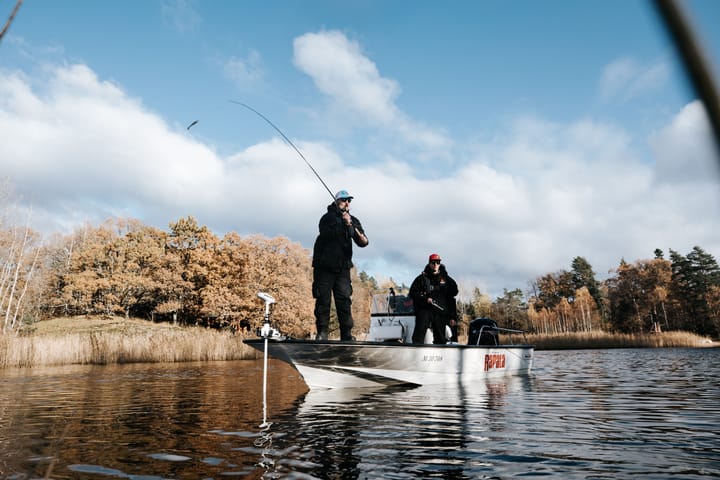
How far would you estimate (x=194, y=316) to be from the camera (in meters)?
50.5

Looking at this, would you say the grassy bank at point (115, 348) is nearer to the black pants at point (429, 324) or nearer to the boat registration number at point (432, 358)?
the black pants at point (429, 324)

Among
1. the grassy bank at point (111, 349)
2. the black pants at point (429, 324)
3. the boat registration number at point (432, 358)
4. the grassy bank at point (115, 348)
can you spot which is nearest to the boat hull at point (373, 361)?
the boat registration number at point (432, 358)

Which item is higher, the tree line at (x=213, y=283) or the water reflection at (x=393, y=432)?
the tree line at (x=213, y=283)

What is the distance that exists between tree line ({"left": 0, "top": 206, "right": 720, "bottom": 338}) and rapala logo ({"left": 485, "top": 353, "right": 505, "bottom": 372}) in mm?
30606

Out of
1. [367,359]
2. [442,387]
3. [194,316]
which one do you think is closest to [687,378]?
[442,387]

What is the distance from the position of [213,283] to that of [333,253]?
37.9 m

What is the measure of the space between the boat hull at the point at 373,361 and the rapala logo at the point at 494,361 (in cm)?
41

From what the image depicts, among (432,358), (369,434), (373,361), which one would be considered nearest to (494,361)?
(432,358)

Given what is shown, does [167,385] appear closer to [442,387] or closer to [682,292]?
[442,387]

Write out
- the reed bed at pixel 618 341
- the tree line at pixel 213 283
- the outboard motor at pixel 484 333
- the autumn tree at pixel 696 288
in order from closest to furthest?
the outboard motor at pixel 484 333
the reed bed at pixel 618 341
the tree line at pixel 213 283
the autumn tree at pixel 696 288

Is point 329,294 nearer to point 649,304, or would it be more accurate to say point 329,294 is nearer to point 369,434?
point 369,434

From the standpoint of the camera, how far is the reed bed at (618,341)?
36562mm

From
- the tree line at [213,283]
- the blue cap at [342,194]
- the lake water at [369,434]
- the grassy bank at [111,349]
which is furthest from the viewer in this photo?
the tree line at [213,283]

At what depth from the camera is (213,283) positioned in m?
44.2
